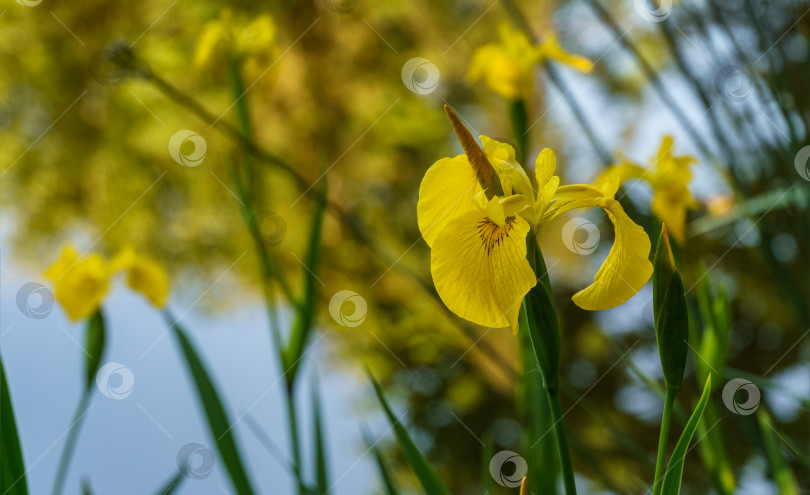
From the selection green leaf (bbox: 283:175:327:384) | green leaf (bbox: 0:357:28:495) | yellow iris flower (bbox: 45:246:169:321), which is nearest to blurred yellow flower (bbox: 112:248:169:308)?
yellow iris flower (bbox: 45:246:169:321)

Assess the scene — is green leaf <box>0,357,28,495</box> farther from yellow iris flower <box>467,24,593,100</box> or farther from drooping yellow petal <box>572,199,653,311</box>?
yellow iris flower <box>467,24,593,100</box>

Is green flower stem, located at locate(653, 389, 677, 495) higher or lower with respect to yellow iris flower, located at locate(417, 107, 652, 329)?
lower

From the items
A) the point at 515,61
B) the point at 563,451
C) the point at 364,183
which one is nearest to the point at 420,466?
the point at 563,451

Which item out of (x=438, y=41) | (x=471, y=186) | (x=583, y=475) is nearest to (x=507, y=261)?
(x=471, y=186)

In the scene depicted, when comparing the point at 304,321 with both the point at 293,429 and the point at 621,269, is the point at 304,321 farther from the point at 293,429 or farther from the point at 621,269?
the point at 621,269

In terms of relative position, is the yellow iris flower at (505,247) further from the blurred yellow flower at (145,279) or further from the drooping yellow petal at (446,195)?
the blurred yellow flower at (145,279)

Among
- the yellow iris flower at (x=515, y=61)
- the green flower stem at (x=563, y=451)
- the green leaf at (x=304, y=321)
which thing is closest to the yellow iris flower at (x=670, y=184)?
the yellow iris flower at (x=515, y=61)
